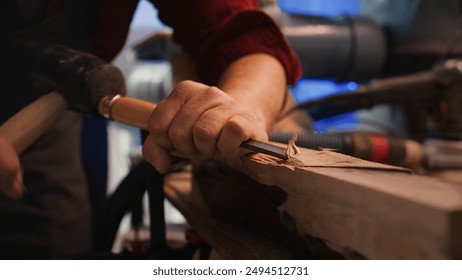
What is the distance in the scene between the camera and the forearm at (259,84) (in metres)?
0.51

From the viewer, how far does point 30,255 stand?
0.62 meters

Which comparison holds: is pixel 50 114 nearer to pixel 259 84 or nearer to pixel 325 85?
pixel 259 84

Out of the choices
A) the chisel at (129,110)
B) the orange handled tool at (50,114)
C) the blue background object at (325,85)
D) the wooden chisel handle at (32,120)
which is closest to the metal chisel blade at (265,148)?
the chisel at (129,110)

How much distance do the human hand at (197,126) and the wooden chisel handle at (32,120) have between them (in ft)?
0.40

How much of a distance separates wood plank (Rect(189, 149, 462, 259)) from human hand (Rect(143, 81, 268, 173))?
0.09ft

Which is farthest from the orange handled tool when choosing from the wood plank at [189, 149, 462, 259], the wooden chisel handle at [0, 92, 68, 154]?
the wood plank at [189, 149, 462, 259]

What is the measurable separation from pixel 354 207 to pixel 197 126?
0.14 metres

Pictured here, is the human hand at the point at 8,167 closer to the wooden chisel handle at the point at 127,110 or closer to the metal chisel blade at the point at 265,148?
the wooden chisel handle at the point at 127,110

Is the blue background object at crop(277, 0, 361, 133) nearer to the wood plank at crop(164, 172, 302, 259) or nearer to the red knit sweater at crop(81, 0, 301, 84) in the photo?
the red knit sweater at crop(81, 0, 301, 84)

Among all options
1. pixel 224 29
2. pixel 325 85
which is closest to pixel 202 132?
pixel 224 29

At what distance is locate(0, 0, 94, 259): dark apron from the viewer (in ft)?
1.46
